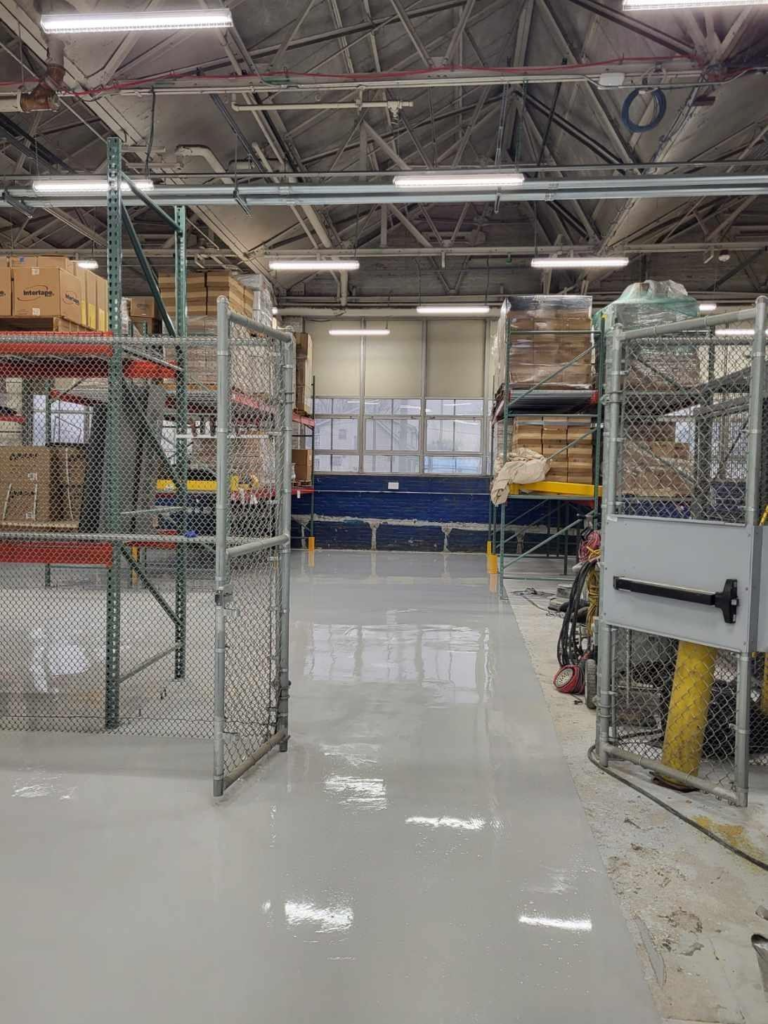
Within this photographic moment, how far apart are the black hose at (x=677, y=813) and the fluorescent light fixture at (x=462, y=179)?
706cm

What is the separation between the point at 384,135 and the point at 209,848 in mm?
11770

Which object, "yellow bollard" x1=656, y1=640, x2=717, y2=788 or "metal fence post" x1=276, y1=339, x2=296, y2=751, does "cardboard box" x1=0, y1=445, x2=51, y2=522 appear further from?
"yellow bollard" x1=656, y1=640, x2=717, y2=788

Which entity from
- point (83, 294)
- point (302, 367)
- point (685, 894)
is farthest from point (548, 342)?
point (685, 894)

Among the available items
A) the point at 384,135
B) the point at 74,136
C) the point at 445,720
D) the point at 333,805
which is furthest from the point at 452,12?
the point at 333,805

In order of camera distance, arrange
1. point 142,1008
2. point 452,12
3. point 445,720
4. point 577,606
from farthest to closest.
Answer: point 452,12 → point 577,606 → point 445,720 → point 142,1008

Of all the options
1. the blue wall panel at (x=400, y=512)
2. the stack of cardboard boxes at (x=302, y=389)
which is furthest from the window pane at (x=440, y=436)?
the stack of cardboard boxes at (x=302, y=389)

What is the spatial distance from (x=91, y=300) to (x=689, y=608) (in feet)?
16.8

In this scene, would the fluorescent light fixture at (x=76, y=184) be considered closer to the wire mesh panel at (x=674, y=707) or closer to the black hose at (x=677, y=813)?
the wire mesh panel at (x=674, y=707)

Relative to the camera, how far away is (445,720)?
496 centimetres

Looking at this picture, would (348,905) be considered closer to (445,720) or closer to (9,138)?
(445,720)

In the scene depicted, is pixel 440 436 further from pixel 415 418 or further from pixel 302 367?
pixel 302 367

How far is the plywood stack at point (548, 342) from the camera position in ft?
34.6

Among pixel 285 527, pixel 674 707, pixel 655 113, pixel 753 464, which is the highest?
pixel 655 113

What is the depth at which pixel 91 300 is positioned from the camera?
575 centimetres
